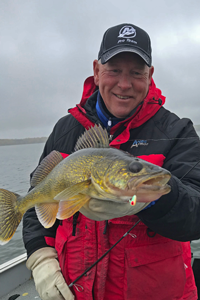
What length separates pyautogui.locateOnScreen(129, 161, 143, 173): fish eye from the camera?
5.54ft

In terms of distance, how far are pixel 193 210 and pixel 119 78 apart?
6.22ft

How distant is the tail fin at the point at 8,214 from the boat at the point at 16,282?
245 cm

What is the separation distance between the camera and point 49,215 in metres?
2.52

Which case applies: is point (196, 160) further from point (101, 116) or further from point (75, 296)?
point (75, 296)

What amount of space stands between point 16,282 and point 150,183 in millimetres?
4557

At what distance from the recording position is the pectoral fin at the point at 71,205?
1.95m

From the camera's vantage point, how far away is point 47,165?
2.76 metres

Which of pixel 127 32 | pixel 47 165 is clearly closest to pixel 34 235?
pixel 47 165

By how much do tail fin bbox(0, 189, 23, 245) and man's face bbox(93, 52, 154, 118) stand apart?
1.82m

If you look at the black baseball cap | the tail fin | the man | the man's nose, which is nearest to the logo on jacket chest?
the man

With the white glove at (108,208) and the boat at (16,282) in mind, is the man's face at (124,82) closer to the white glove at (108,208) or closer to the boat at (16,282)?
the white glove at (108,208)

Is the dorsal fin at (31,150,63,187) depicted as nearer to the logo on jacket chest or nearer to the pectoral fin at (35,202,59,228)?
the pectoral fin at (35,202,59,228)

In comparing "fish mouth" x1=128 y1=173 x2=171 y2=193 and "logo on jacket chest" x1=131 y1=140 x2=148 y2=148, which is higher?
"logo on jacket chest" x1=131 y1=140 x2=148 y2=148

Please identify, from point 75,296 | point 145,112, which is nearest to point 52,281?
point 75,296
